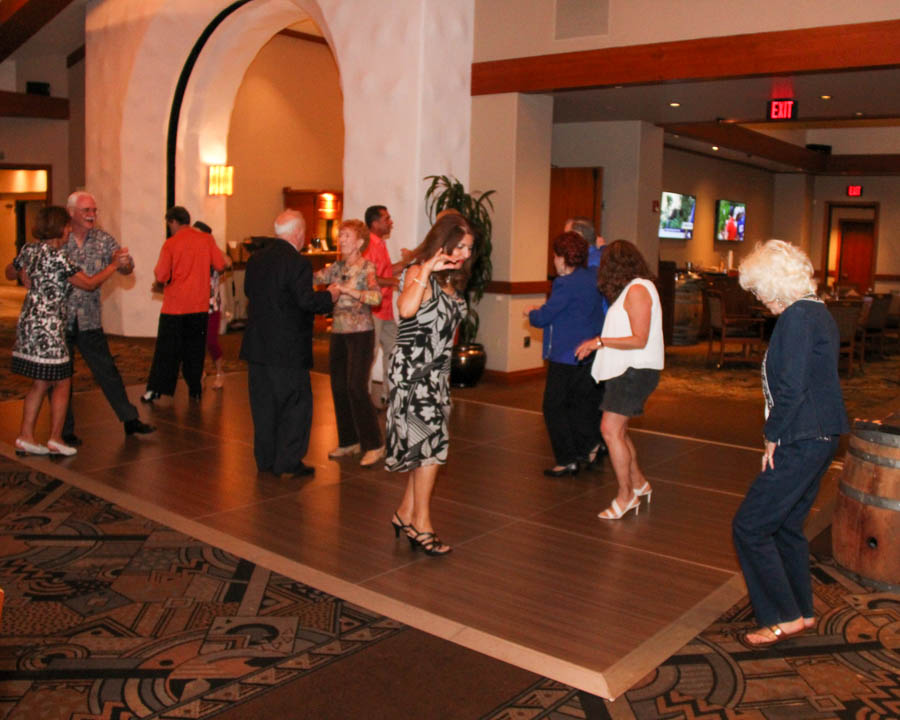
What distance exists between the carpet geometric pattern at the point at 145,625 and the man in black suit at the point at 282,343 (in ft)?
3.40

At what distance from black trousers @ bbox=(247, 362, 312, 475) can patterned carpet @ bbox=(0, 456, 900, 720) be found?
1368mm

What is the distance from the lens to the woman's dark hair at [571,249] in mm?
5199

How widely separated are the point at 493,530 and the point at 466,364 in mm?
4047

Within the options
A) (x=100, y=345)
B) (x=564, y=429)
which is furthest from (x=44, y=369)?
(x=564, y=429)

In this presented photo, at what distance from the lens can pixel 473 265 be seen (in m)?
8.69

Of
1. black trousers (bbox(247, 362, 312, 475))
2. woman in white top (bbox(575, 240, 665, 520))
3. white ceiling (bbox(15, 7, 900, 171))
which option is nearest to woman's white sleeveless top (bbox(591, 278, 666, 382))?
woman in white top (bbox(575, 240, 665, 520))

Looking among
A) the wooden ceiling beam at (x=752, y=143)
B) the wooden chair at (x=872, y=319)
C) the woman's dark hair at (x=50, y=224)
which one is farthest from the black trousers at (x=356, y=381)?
the wooden chair at (x=872, y=319)

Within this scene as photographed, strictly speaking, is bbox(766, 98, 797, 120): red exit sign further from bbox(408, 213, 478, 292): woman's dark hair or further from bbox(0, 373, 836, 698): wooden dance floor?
bbox(408, 213, 478, 292): woman's dark hair

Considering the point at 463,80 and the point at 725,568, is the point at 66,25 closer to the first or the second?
the point at 463,80

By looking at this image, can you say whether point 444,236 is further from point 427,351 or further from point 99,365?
point 99,365

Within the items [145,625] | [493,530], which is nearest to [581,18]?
[493,530]

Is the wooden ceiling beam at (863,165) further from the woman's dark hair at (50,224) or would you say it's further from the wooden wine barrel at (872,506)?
the woman's dark hair at (50,224)

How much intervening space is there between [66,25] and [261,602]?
12.7 meters

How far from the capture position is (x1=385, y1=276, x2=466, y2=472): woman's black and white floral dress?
3.95m
